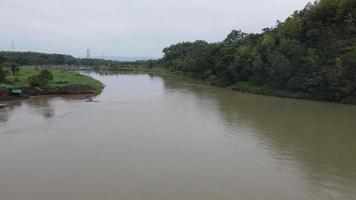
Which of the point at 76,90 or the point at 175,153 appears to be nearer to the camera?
the point at 175,153

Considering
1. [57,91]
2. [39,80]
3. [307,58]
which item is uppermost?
[307,58]

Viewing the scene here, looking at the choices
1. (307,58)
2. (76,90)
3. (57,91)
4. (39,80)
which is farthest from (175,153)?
(307,58)

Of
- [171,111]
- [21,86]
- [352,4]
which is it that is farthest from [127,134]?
[352,4]

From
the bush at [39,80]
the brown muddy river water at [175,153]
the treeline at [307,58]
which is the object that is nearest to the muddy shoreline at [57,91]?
the bush at [39,80]

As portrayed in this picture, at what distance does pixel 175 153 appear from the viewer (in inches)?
559

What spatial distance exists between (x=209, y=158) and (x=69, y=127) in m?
7.98

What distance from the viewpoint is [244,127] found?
19.0 metres

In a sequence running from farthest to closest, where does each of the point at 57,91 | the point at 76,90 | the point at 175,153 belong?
the point at 76,90 → the point at 57,91 → the point at 175,153

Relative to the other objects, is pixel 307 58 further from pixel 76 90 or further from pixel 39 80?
pixel 39 80

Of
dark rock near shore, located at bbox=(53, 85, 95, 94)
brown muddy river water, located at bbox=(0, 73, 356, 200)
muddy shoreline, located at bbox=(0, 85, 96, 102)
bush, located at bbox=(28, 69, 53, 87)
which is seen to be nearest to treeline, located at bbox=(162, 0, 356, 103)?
brown muddy river water, located at bbox=(0, 73, 356, 200)

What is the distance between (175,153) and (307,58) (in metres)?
20.6

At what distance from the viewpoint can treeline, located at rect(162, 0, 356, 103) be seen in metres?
29.3

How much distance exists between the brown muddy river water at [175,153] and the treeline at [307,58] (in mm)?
5207

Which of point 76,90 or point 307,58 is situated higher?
point 307,58
